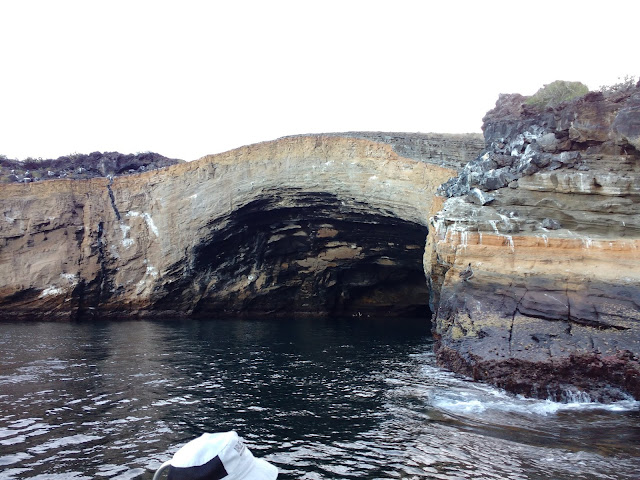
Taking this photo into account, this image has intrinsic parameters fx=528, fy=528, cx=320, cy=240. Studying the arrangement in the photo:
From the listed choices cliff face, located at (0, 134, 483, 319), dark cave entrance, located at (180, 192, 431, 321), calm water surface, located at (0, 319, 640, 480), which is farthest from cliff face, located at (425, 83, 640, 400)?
cliff face, located at (0, 134, 483, 319)

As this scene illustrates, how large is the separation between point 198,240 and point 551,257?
64.0 ft

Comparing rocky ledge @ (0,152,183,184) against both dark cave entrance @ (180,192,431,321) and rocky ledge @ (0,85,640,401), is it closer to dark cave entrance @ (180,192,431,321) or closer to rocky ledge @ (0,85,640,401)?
rocky ledge @ (0,85,640,401)

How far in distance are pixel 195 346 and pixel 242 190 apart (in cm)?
1011

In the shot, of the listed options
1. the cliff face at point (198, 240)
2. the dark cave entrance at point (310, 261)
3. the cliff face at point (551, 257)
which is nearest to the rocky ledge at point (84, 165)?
the cliff face at point (198, 240)

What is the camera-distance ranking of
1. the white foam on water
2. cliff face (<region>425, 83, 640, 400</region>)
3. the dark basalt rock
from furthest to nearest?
the dark basalt rock < cliff face (<region>425, 83, 640, 400</region>) < the white foam on water

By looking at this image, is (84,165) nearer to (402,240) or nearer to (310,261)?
(310,261)

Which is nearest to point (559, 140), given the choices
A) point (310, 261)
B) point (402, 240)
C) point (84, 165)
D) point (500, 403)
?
point (500, 403)

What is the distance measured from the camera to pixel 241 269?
102 feet

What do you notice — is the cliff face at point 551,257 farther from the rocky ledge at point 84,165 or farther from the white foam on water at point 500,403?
the rocky ledge at point 84,165

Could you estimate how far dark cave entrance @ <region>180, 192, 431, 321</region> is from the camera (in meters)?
27.1

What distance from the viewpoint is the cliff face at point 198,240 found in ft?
88.6

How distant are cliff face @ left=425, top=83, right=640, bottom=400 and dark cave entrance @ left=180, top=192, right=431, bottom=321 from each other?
704 cm

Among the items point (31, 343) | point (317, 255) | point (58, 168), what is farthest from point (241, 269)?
point (58, 168)

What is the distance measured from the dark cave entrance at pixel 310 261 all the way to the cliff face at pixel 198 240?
75 mm
